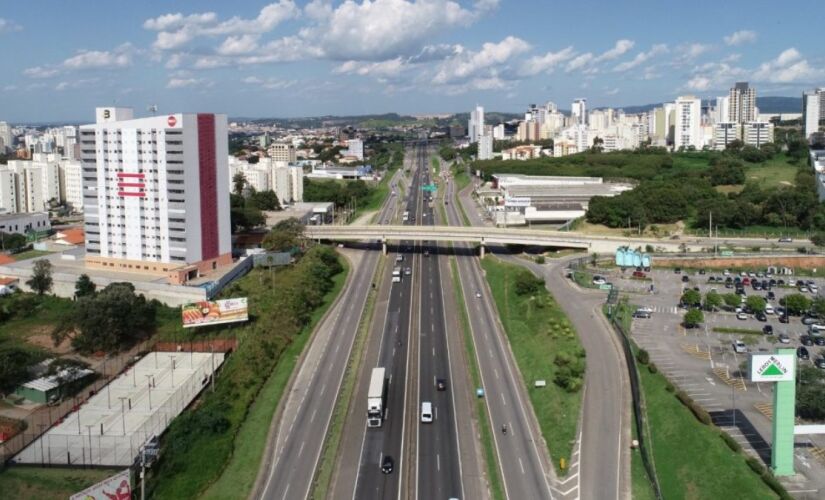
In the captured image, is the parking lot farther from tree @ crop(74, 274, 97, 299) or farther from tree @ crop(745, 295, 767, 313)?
tree @ crop(74, 274, 97, 299)

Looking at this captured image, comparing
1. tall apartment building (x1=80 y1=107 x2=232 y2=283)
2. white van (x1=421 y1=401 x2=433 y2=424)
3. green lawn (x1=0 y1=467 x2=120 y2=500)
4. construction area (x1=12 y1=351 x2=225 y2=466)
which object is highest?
tall apartment building (x1=80 y1=107 x2=232 y2=283)

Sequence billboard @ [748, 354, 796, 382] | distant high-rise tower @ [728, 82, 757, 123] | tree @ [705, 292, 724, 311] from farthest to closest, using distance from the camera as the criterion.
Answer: distant high-rise tower @ [728, 82, 757, 123], tree @ [705, 292, 724, 311], billboard @ [748, 354, 796, 382]

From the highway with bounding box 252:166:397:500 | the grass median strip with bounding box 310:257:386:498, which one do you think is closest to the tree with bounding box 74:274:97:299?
the highway with bounding box 252:166:397:500

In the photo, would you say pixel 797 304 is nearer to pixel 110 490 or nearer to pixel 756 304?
pixel 756 304

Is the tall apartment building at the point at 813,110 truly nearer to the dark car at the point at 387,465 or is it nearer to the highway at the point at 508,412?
the highway at the point at 508,412

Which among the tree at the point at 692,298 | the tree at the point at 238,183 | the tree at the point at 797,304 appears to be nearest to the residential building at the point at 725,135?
the tree at the point at 238,183

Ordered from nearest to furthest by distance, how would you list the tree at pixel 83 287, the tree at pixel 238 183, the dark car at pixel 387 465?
the dark car at pixel 387 465 < the tree at pixel 83 287 < the tree at pixel 238 183
